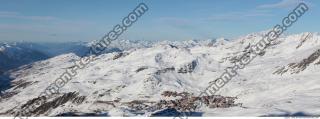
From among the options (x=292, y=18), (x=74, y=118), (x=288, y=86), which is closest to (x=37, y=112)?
(x=288, y=86)

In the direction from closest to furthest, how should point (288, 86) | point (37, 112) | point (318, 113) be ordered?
point (318, 113), point (288, 86), point (37, 112)

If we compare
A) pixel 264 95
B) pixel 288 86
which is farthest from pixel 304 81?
pixel 264 95

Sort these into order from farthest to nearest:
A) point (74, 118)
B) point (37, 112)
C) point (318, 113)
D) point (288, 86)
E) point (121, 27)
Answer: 1. point (37, 112)
2. point (288, 86)
3. point (121, 27)
4. point (318, 113)
5. point (74, 118)

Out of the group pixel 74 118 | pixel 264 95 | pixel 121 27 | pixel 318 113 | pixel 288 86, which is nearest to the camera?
pixel 74 118

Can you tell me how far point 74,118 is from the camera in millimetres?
22844

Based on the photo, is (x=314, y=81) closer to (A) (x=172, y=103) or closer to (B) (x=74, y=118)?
(A) (x=172, y=103)

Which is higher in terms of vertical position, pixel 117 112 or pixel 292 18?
pixel 292 18

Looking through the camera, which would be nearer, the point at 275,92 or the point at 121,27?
the point at 121,27

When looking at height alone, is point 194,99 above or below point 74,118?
above

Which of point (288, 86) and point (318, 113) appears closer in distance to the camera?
point (318, 113)

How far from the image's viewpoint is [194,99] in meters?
195

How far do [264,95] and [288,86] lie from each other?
17982mm

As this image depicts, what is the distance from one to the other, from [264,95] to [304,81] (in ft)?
80.2

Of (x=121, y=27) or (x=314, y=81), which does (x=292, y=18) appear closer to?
(x=121, y=27)
